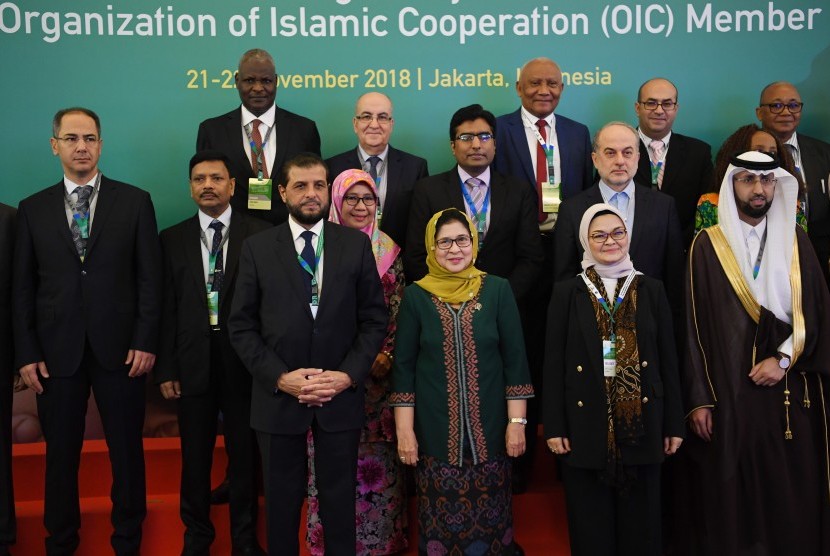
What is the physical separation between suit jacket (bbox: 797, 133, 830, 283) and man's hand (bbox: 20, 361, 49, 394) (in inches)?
144

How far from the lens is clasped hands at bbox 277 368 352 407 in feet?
A: 10.9

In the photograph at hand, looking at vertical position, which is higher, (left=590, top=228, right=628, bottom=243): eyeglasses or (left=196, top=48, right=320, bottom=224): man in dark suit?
(left=196, top=48, right=320, bottom=224): man in dark suit

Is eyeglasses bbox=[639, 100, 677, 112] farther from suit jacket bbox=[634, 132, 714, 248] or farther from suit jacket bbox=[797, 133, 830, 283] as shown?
suit jacket bbox=[797, 133, 830, 283]

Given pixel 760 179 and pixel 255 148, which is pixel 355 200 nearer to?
pixel 255 148

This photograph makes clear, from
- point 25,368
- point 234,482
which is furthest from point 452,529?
point 25,368

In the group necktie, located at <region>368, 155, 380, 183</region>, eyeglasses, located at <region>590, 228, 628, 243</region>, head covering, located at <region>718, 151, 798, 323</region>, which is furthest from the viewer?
necktie, located at <region>368, 155, 380, 183</region>

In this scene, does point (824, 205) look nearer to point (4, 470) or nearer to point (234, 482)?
point (234, 482)

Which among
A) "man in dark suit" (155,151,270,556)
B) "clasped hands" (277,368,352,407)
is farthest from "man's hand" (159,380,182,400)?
"clasped hands" (277,368,352,407)

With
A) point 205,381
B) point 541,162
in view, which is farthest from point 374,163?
point 205,381

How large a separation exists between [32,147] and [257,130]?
5.02ft

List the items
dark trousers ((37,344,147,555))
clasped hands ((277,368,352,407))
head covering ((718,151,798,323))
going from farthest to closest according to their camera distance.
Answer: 1. dark trousers ((37,344,147,555))
2. head covering ((718,151,798,323))
3. clasped hands ((277,368,352,407))

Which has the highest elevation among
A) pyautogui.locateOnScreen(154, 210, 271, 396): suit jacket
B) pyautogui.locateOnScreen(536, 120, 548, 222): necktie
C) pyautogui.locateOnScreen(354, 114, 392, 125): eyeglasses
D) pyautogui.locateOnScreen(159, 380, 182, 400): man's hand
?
pyautogui.locateOnScreen(354, 114, 392, 125): eyeglasses

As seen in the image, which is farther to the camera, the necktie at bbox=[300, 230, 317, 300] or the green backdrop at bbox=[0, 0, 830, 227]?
the green backdrop at bbox=[0, 0, 830, 227]

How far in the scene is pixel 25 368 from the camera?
3.79m
